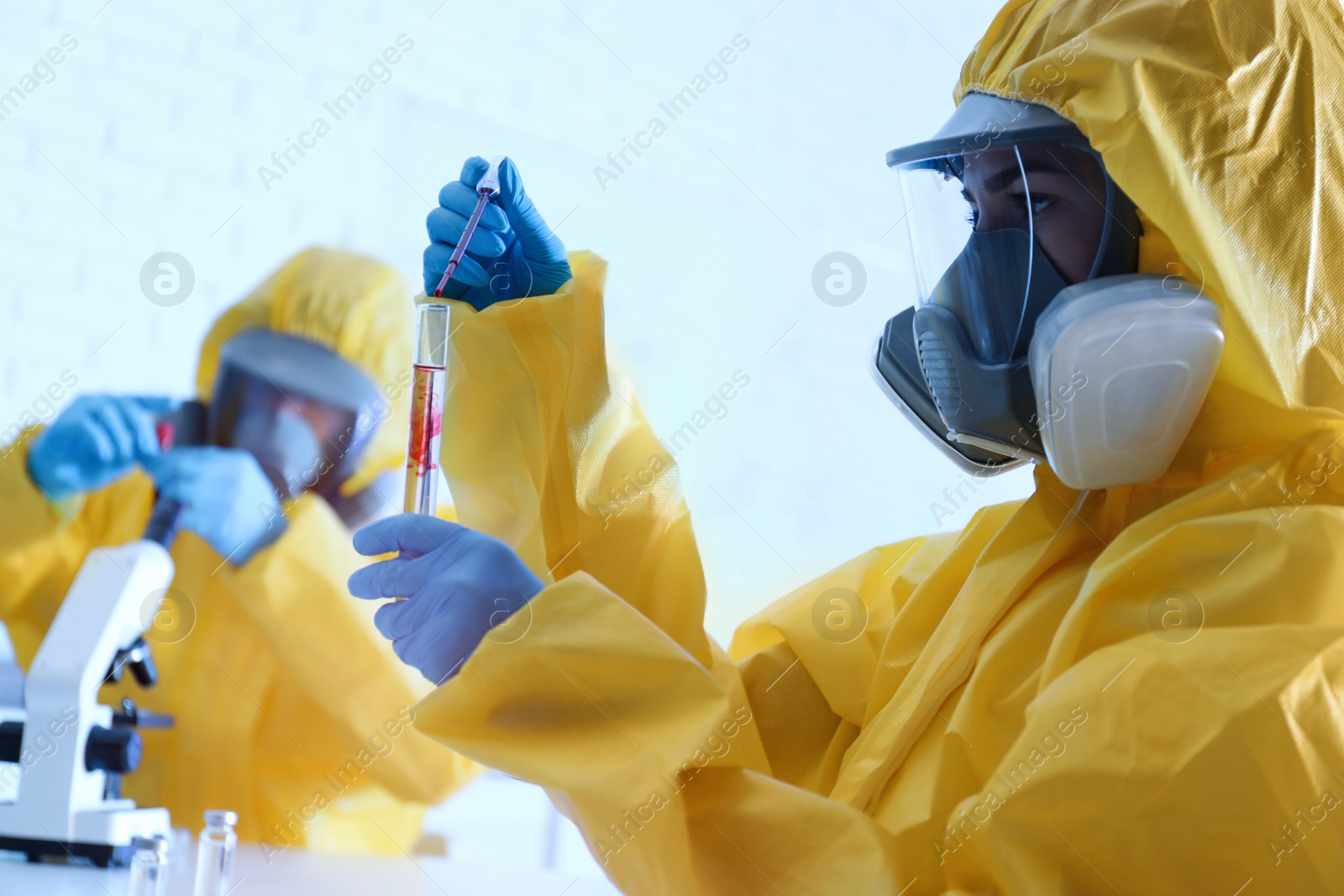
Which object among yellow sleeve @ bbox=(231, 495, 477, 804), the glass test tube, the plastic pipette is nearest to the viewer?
the glass test tube

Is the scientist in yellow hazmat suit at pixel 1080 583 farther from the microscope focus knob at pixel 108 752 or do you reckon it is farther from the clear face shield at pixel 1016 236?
the microscope focus knob at pixel 108 752

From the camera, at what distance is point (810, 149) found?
3004mm

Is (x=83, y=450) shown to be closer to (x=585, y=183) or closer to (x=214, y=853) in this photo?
(x=214, y=853)

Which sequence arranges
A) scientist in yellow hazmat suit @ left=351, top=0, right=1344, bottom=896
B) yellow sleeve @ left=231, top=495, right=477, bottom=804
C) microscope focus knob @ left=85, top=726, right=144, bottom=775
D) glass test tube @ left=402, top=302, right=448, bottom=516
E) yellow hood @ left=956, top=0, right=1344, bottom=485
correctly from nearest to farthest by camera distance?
scientist in yellow hazmat suit @ left=351, top=0, right=1344, bottom=896 < yellow hood @ left=956, top=0, right=1344, bottom=485 < glass test tube @ left=402, top=302, right=448, bottom=516 < microscope focus knob @ left=85, top=726, right=144, bottom=775 < yellow sleeve @ left=231, top=495, right=477, bottom=804

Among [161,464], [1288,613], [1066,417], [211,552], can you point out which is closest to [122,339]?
[161,464]

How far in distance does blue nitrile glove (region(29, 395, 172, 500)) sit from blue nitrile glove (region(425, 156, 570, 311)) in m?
1.24

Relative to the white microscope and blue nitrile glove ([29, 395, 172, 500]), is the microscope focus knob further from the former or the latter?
blue nitrile glove ([29, 395, 172, 500])

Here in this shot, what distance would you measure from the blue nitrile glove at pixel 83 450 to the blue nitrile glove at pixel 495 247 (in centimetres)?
124

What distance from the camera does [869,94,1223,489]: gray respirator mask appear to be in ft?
2.33

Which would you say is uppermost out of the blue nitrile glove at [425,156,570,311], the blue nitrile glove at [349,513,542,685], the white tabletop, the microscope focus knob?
the blue nitrile glove at [425,156,570,311]

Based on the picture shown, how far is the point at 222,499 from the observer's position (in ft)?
6.05

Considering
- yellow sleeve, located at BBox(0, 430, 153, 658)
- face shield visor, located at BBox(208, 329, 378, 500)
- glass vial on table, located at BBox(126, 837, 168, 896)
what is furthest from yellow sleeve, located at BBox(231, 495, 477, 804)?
glass vial on table, located at BBox(126, 837, 168, 896)

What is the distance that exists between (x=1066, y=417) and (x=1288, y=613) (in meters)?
0.20

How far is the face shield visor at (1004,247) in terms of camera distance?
2.63 feet
